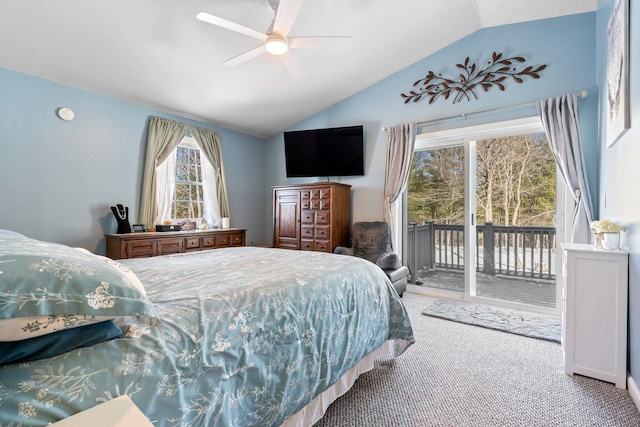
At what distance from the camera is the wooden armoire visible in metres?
4.36

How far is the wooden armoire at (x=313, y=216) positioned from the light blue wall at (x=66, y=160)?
203 cm

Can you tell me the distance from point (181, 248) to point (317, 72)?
2950mm

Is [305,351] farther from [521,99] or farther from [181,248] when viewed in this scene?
[521,99]

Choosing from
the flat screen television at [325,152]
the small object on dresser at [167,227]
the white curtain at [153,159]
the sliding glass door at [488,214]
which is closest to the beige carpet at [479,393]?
the sliding glass door at [488,214]

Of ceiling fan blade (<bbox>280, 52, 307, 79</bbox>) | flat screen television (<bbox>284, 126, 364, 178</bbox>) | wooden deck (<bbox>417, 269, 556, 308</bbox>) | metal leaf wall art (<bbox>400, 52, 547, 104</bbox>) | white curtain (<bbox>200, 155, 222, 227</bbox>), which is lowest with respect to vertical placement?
wooden deck (<bbox>417, 269, 556, 308</bbox>)

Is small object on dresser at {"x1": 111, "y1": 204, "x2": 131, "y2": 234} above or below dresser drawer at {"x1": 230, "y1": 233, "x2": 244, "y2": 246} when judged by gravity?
above

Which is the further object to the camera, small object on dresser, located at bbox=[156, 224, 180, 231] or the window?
the window

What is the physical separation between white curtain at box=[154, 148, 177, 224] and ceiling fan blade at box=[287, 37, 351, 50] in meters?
2.60

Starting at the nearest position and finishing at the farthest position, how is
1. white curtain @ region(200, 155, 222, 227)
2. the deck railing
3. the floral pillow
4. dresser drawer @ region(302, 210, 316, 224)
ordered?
the floral pillow < the deck railing < dresser drawer @ region(302, 210, 316, 224) < white curtain @ region(200, 155, 222, 227)

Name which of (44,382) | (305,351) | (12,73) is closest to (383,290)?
(305,351)

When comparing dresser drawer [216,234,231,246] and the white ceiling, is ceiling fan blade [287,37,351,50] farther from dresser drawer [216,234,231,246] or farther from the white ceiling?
dresser drawer [216,234,231,246]

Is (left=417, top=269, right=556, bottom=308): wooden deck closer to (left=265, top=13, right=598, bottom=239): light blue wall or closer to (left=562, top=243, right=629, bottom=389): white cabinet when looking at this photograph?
(left=265, top=13, right=598, bottom=239): light blue wall

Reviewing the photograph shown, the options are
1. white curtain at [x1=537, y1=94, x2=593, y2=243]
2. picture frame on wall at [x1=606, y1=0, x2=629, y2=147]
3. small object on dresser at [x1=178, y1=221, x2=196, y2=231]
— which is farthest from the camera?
small object on dresser at [x1=178, y1=221, x2=196, y2=231]

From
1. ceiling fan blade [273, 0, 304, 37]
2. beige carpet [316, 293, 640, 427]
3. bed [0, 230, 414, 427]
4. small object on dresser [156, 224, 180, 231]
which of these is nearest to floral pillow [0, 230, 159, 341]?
bed [0, 230, 414, 427]
